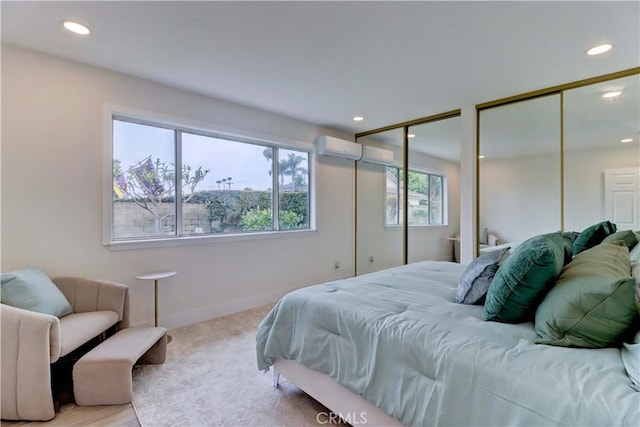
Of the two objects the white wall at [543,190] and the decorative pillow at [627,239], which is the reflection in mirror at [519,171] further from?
the decorative pillow at [627,239]

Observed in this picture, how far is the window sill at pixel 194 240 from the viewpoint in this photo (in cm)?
286

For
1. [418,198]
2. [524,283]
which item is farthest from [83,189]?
[418,198]

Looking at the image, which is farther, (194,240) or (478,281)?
(194,240)

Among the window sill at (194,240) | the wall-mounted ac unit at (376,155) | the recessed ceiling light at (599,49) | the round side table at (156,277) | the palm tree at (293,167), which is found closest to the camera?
the recessed ceiling light at (599,49)

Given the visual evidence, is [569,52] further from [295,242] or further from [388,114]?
[295,242]

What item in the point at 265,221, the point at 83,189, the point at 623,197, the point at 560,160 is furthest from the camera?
the point at 265,221

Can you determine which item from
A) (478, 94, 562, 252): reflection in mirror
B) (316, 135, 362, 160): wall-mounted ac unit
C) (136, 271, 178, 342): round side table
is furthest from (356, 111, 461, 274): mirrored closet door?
(136, 271, 178, 342): round side table

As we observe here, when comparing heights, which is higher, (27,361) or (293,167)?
(293,167)

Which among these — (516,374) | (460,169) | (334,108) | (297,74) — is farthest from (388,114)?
(516,374)

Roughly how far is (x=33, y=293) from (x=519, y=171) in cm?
460

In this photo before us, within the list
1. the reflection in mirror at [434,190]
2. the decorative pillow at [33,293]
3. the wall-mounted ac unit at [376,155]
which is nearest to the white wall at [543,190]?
the reflection in mirror at [434,190]

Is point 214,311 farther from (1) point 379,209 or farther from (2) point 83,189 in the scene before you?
(1) point 379,209

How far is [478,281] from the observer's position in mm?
1677

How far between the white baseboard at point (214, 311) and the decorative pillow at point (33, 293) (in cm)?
84
